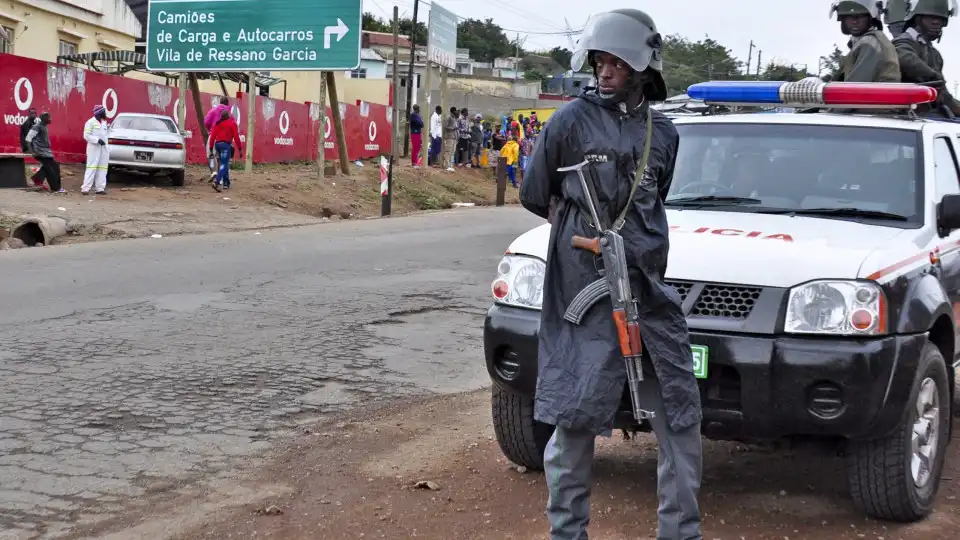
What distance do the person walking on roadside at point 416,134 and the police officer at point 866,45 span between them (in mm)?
26825

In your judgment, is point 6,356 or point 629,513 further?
point 6,356

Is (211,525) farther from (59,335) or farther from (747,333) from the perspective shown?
(59,335)

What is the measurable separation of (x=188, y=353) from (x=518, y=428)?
360 cm

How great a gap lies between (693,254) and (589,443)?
3.71 ft

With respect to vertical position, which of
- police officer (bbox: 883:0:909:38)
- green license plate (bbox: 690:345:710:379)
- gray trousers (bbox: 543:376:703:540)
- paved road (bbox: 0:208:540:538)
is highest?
police officer (bbox: 883:0:909:38)

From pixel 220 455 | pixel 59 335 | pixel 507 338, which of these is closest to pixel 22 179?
pixel 59 335

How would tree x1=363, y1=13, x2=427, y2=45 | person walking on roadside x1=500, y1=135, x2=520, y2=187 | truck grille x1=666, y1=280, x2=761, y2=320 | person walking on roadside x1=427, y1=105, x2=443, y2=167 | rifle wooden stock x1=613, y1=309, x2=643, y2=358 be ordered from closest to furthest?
rifle wooden stock x1=613, y1=309, x2=643, y2=358
truck grille x1=666, y1=280, x2=761, y2=320
person walking on roadside x1=500, y1=135, x2=520, y2=187
person walking on roadside x1=427, y1=105, x2=443, y2=167
tree x1=363, y1=13, x2=427, y2=45

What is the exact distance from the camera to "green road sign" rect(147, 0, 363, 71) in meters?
24.5

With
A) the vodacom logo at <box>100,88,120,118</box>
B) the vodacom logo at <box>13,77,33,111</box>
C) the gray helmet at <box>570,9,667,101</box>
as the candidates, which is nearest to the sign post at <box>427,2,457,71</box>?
the vodacom logo at <box>100,88,120,118</box>

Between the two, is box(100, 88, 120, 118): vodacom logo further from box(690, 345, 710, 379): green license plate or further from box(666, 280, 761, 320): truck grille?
box(690, 345, 710, 379): green license plate

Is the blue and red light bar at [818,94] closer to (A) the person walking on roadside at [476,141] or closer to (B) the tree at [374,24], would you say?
(A) the person walking on roadside at [476,141]

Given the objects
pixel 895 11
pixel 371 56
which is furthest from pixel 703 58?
pixel 895 11

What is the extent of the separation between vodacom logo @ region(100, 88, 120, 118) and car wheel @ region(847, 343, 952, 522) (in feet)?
72.8

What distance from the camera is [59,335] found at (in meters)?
8.45
